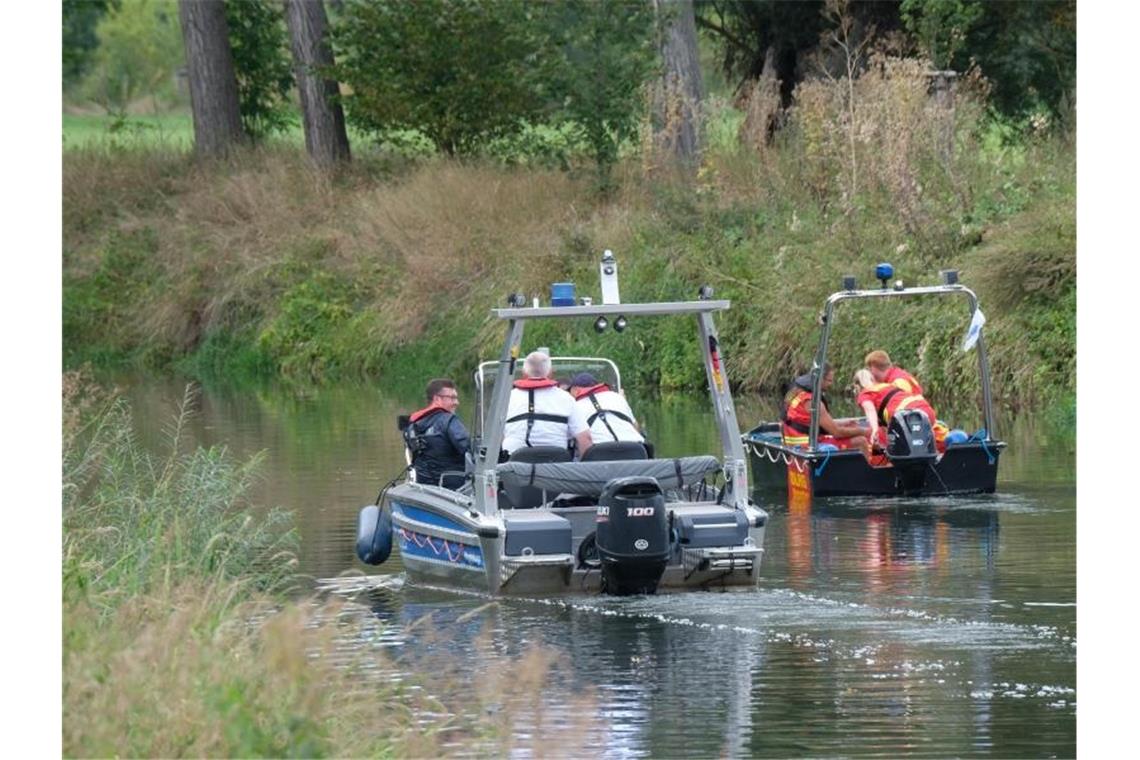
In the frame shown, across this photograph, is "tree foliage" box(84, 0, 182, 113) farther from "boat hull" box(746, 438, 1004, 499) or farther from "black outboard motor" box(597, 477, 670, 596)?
"black outboard motor" box(597, 477, 670, 596)

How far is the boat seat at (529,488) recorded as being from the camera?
621 inches

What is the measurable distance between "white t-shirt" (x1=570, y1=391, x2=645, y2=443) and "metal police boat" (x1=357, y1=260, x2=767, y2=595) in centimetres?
53

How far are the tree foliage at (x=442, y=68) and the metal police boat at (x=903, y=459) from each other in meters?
19.5

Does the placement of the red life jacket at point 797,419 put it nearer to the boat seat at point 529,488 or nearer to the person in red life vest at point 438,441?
the person in red life vest at point 438,441

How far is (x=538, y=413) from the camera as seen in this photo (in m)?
16.4

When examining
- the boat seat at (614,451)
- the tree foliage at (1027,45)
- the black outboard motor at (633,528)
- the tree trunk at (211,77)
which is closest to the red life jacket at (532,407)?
the boat seat at (614,451)

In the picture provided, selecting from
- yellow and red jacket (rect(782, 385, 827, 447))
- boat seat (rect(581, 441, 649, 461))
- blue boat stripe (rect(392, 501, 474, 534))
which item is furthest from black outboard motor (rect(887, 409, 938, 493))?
blue boat stripe (rect(392, 501, 474, 534))

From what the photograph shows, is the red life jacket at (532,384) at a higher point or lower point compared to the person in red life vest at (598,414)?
higher

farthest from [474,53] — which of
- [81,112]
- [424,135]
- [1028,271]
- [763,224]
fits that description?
[81,112]

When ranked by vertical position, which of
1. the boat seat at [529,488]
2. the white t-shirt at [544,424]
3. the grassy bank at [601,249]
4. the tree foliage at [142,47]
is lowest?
the boat seat at [529,488]

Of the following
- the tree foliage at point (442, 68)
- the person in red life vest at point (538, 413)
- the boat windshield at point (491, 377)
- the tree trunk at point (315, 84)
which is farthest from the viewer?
the tree trunk at point (315, 84)

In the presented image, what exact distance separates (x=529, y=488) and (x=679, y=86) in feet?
67.3

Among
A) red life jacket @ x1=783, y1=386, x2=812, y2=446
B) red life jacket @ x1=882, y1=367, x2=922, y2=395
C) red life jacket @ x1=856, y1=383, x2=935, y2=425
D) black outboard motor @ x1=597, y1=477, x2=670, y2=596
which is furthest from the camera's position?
red life jacket @ x1=783, y1=386, x2=812, y2=446

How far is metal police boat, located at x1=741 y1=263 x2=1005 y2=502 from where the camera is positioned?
19.9m
